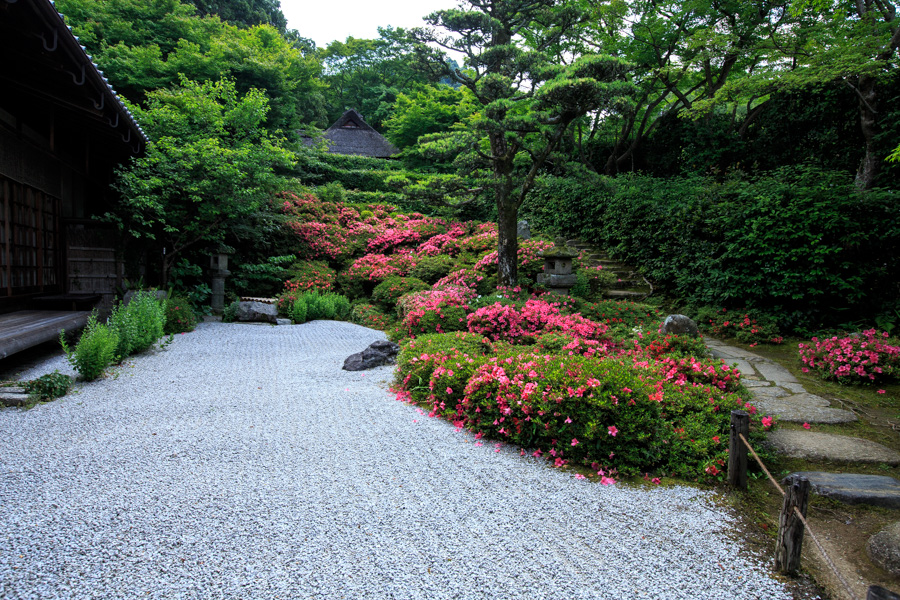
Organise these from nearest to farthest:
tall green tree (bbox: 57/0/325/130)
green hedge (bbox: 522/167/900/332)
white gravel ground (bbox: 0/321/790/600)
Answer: white gravel ground (bbox: 0/321/790/600)
green hedge (bbox: 522/167/900/332)
tall green tree (bbox: 57/0/325/130)

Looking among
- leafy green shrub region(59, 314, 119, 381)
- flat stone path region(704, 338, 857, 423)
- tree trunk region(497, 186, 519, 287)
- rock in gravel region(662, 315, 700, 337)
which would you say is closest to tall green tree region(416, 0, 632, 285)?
tree trunk region(497, 186, 519, 287)

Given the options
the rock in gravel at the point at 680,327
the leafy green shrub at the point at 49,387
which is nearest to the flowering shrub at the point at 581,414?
the rock in gravel at the point at 680,327

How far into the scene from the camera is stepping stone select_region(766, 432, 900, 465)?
301cm

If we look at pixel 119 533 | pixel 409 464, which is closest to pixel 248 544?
pixel 119 533

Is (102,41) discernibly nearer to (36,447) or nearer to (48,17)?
(48,17)

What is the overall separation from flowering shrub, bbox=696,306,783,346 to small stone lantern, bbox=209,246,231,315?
8.77 meters

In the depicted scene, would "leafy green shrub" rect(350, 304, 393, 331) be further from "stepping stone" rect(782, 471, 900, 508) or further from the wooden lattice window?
"stepping stone" rect(782, 471, 900, 508)

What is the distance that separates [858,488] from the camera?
253 cm

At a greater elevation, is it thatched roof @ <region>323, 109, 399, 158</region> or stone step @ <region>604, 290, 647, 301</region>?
thatched roof @ <region>323, 109, 399, 158</region>

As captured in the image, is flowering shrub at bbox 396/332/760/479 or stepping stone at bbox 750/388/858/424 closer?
flowering shrub at bbox 396/332/760/479

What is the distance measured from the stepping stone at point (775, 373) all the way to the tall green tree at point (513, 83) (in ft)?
12.0

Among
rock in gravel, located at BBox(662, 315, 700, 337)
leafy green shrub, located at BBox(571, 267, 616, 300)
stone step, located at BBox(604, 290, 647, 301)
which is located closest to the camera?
rock in gravel, located at BBox(662, 315, 700, 337)

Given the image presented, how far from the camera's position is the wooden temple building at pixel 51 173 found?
12.6 ft

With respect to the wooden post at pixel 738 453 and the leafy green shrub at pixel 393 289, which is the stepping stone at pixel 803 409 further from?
the leafy green shrub at pixel 393 289
